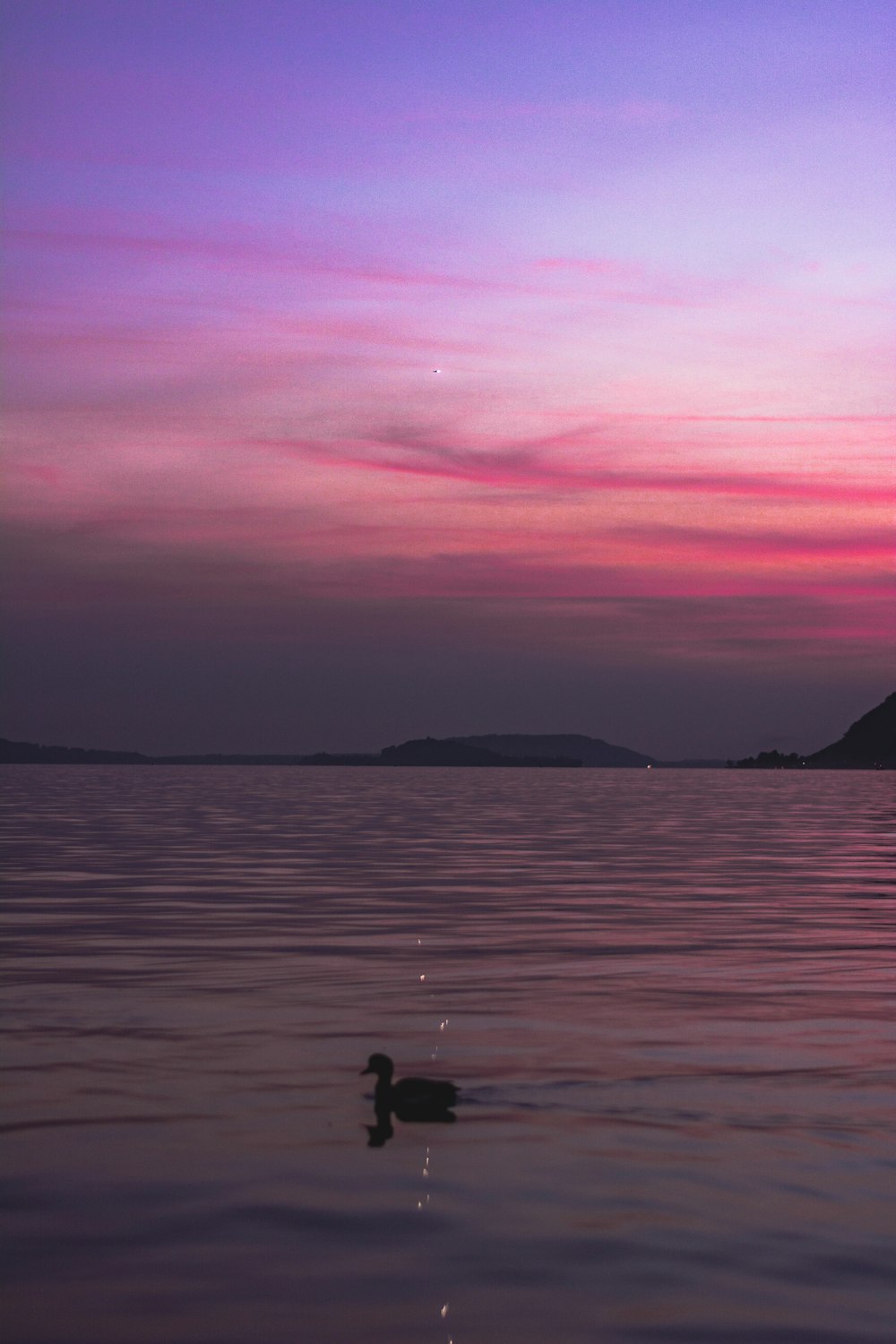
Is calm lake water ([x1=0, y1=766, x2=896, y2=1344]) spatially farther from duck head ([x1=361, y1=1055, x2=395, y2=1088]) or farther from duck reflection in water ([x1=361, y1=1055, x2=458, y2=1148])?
duck head ([x1=361, y1=1055, x2=395, y2=1088])

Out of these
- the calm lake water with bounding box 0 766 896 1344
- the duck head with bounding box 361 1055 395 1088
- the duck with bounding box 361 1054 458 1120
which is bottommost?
the calm lake water with bounding box 0 766 896 1344

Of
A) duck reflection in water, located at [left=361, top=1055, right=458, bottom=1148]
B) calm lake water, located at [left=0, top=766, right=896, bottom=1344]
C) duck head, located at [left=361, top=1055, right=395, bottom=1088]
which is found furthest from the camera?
duck head, located at [left=361, top=1055, right=395, bottom=1088]

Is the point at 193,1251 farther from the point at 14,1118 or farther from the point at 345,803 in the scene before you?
the point at 345,803

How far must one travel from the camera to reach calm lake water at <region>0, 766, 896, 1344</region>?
10.6 metres

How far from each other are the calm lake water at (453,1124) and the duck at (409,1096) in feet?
0.87

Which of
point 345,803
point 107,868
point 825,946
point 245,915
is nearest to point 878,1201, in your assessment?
point 825,946

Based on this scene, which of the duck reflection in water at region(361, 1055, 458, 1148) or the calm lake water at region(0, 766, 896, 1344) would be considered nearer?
the calm lake water at region(0, 766, 896, 1344)

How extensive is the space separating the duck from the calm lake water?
0.87ft

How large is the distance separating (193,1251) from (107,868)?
35802 millimetres

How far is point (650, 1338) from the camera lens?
990 cm

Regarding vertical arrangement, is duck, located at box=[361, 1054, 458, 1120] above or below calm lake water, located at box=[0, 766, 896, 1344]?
above

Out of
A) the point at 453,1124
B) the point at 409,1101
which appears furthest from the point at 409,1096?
the point at 453,1124

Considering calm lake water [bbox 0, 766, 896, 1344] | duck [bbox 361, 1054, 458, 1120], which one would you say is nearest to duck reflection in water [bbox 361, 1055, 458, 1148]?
duck [bbox 361, 1054, 458, 1120]

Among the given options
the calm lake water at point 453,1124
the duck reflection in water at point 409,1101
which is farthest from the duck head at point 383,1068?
the calm lake water at point 453,1124
